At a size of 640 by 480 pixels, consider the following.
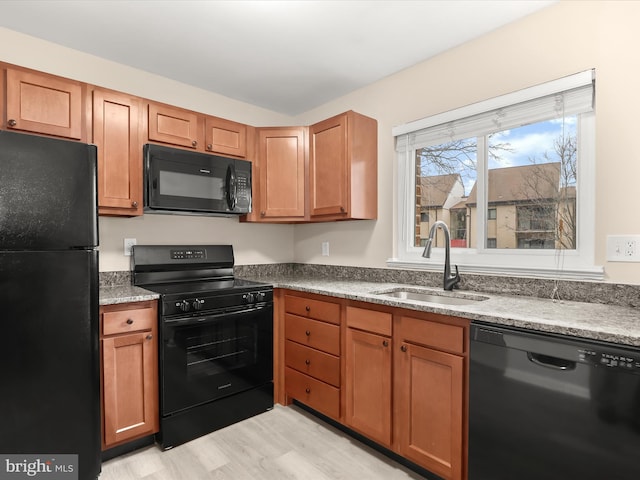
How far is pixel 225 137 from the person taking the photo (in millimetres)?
2770

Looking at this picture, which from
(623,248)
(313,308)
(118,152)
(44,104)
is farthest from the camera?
(313,308)

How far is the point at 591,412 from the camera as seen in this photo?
1.29 m

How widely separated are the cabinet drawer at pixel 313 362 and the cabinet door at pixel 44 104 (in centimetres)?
192

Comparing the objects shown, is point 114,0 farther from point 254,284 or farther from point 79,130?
point 254,284

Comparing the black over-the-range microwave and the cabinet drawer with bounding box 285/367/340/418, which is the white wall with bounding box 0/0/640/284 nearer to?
the black over-the-range microwave

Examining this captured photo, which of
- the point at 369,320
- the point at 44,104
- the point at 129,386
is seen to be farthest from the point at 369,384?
the point at 44,104

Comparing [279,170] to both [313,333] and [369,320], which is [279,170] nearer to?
[313,333]

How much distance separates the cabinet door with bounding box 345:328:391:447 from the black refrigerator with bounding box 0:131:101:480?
1.33 metres

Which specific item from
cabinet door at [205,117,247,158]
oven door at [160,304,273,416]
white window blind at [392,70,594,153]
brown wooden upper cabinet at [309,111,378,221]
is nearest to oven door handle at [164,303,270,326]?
oven door at [160,304,273,416]

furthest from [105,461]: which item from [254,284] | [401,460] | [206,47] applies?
[206,47]

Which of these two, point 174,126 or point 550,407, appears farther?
point 174,126

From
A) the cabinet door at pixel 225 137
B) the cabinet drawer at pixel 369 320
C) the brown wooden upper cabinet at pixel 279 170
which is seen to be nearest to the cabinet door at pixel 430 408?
the cabinet drawer at pixel 369 320

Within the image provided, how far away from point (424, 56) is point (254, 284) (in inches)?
77.4

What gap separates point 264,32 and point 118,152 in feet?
3.83
